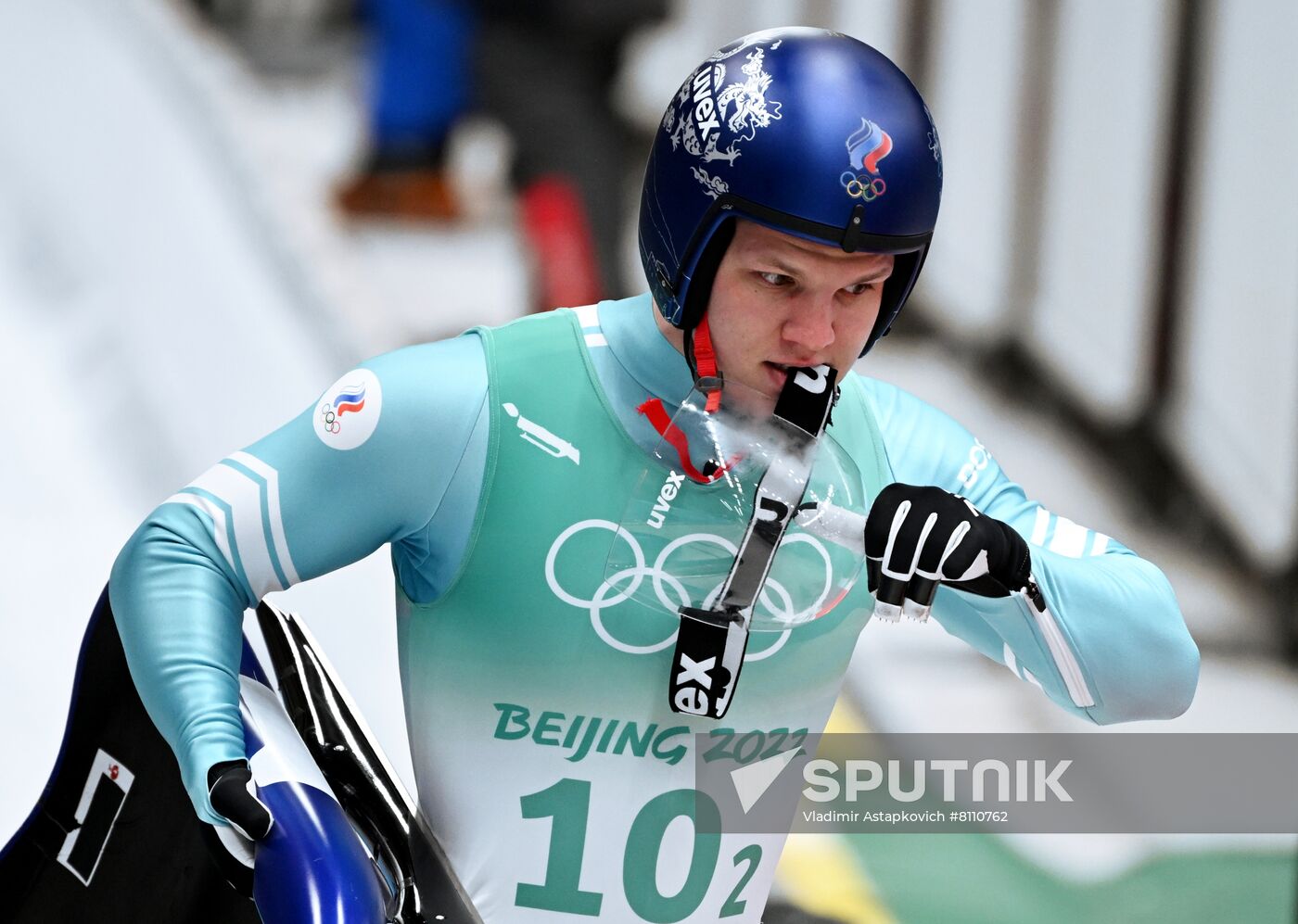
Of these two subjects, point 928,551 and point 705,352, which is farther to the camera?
point 705,352

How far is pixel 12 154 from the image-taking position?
5.58m

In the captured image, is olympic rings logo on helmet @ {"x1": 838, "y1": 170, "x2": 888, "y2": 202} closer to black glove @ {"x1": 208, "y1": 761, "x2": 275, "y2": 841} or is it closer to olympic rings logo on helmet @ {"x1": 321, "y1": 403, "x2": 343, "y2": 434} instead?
olympic rings logo on helmet @ {"x1": 321, "y1": 403, "x2": 343, "y2": 434}

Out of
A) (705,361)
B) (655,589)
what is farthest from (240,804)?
(705,361)

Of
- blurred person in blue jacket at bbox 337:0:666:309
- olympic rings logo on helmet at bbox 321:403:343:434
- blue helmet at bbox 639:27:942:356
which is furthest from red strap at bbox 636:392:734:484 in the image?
blurred person in blue jacket at bbox 337:0:666:309

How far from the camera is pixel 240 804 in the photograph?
5.57 feet

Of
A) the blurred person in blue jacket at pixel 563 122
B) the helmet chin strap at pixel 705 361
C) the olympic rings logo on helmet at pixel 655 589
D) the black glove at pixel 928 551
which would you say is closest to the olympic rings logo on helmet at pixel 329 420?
the olympic rings logo on helmet at pixel 655 589

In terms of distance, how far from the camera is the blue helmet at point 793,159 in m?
1.73

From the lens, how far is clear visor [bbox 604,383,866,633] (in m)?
1.84

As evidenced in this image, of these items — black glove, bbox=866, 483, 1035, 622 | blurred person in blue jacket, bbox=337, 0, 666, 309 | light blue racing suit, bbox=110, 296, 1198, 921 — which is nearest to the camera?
black glove, bbox=866, 483, 1035, 622

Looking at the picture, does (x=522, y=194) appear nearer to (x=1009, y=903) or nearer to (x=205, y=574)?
(x=1009, y=903)

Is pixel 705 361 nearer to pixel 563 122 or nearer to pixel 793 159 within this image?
pixel 793 159

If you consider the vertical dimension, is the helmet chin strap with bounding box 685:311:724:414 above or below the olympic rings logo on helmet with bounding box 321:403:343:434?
above

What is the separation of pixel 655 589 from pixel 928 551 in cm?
35

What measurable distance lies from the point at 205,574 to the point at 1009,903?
269 cm
